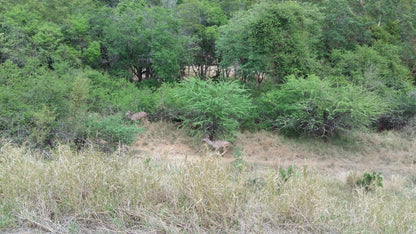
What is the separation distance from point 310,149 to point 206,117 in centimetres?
443

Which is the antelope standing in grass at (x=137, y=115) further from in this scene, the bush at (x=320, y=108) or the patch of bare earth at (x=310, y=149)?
the bush at (x=320, y=108)

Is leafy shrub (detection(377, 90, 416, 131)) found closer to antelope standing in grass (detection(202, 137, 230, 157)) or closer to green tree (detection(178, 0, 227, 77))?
antelope standing in grass (detection(202, 137, 230, 157))

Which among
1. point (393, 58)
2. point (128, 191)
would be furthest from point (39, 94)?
point (393, 58)

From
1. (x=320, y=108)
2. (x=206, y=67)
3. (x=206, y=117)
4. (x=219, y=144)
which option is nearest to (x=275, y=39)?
(x=320, y=108)

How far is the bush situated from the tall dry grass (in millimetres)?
9143

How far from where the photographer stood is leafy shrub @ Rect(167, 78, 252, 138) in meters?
12.7

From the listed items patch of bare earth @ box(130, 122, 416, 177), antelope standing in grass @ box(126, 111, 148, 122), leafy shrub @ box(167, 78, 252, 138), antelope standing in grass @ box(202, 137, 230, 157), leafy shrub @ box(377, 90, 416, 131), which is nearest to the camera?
antelope standing in grass @ box(202, 137, 230, 157)

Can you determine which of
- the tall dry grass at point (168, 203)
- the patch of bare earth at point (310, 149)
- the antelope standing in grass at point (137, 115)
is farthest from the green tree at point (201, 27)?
the tall dry grass at point (168, 203)

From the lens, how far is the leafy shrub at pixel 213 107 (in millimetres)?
12680

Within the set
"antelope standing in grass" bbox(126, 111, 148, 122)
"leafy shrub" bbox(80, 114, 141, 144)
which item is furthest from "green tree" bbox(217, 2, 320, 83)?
"leafy shrub" bbox(80, 114, 141, 144)

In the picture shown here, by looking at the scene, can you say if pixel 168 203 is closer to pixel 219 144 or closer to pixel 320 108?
pixel 219 144

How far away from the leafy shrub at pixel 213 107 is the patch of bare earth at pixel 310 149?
2.31ft

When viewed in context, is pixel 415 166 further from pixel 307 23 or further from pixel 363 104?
pixel 307 23

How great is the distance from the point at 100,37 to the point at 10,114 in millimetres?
10756
